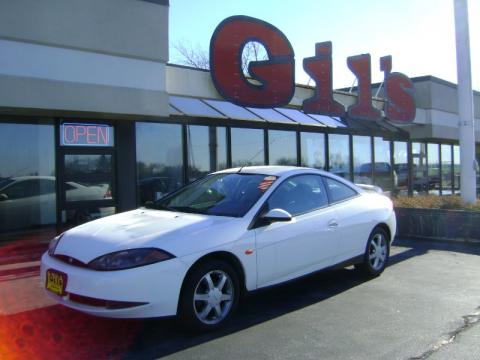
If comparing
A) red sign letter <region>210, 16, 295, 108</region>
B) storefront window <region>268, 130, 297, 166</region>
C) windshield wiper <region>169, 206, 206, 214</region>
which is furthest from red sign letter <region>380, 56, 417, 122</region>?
windshield wiper <region>169, 206, 206, 214</region>

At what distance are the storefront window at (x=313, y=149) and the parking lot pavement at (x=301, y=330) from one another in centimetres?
858

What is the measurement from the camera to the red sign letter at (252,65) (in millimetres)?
11758

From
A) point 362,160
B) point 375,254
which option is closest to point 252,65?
point 362,160

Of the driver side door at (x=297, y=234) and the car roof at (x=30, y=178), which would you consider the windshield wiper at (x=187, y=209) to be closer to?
the driver side door at (x=297, y=234)

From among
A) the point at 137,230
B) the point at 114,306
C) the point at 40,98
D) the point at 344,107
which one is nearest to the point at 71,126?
the point at 40,98

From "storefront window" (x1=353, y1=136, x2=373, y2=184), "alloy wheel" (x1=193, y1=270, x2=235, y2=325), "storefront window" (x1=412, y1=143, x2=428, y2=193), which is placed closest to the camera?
"alloy wheel" (x1=193, y1=270, x2=235, y2=325)

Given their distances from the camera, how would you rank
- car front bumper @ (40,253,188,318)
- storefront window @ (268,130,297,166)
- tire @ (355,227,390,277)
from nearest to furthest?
car front bumper @ (40,253,188,318) < tire @ (355,227,390,277) < storefront window @ (268,130,297,166)

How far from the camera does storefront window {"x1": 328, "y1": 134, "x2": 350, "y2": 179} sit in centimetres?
1547

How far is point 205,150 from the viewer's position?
11.8m

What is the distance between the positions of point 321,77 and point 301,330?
11055 millimetres

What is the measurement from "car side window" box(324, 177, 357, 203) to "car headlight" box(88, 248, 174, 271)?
2.59m

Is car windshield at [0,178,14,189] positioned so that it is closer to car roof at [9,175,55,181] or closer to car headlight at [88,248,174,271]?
car roof at [9,175,55,181]

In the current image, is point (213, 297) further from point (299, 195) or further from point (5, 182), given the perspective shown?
point (5, 182)

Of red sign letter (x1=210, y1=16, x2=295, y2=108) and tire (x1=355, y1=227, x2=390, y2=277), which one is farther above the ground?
red sign letter (x1=210, y1=16, x2=295, y2=108)
